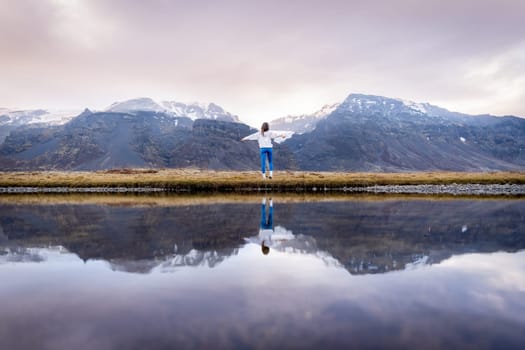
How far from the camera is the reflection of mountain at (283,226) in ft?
30.7

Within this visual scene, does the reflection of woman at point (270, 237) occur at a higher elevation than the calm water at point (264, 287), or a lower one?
higher

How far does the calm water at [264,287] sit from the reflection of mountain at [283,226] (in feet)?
0.21

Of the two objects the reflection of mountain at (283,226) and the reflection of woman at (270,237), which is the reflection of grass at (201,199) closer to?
the reflection of mountain at (283,226)

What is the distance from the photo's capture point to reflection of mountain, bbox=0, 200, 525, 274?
9344 millimetres

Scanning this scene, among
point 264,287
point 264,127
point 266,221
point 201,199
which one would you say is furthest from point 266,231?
point 264,127

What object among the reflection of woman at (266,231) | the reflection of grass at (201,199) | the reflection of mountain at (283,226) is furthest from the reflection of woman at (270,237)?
→ the reflection of grass at (201,199)

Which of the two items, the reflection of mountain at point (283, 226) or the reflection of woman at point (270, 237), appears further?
the reflection of woman at point (270, 237)

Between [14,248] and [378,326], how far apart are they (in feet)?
31.4

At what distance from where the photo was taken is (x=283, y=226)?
1411 cm

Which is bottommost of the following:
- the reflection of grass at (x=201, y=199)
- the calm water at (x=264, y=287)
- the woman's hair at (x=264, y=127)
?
the calm water at (x=264, y=287)

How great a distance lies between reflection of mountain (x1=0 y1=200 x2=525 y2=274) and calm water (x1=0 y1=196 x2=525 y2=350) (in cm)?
6

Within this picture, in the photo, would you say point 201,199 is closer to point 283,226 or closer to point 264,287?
point 283,226

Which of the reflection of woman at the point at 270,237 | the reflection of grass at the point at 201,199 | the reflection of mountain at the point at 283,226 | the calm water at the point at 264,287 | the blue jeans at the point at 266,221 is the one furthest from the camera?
the reflection of grass at the point at 201,199

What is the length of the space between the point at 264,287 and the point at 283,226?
719 cm
